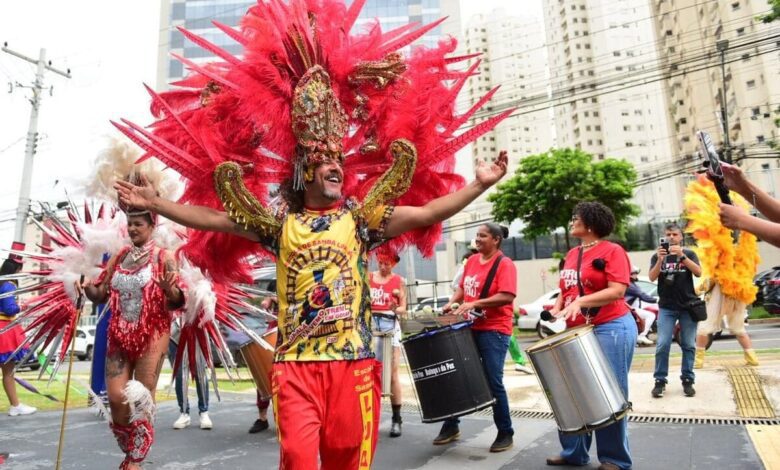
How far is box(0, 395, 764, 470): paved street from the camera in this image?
421cm

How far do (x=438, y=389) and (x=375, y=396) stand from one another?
2.02 m

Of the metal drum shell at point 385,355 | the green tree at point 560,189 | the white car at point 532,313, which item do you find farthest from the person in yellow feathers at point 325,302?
the green tree at point 560,189

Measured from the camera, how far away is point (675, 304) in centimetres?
611

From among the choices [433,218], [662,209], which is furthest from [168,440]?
[662,209]

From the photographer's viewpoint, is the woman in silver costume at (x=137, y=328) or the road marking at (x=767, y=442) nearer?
the woman in silver costume at (x=137, y=328)

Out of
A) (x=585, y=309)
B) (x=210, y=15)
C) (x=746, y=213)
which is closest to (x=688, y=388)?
(x=585, y=309)

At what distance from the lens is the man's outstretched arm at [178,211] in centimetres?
271

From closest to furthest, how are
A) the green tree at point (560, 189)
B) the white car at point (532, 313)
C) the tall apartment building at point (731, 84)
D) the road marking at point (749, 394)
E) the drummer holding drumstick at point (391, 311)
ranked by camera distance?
the road marking at point (749, 394), the drummer holding drumstick at point (391, 311), the white car at point (532, 313), the green tree at point (560, 189), the tall apartment building at point (731, 84)

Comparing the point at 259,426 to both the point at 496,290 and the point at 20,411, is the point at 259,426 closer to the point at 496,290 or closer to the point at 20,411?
the point at 496,290

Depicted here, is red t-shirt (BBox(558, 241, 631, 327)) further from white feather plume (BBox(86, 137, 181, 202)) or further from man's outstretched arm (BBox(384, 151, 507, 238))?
white feather plume (BBox(86, 137, 181, 202))

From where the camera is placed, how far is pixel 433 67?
10.5 feet

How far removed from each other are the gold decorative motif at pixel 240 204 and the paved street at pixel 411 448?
2437mm

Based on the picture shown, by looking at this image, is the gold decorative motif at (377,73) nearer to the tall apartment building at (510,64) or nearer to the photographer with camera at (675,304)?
the photographer with camera at (675,304)

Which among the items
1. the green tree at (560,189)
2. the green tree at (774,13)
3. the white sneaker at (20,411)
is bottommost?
the white sneaker at (20,411)
